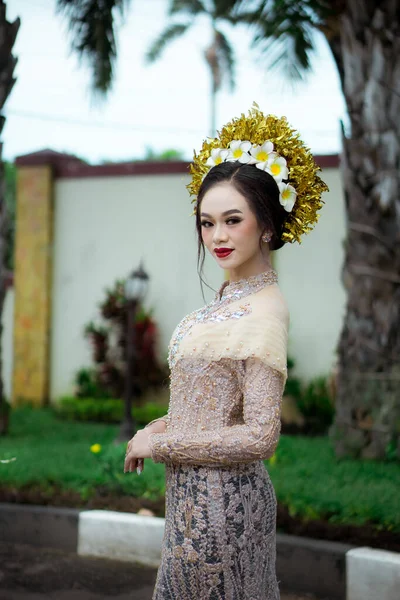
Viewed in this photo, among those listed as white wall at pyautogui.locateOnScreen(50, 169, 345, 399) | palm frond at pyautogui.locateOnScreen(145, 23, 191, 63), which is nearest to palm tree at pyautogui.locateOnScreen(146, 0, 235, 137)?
palm frond at pyautogui.locateOnScreen(145, 23, 191, 63)

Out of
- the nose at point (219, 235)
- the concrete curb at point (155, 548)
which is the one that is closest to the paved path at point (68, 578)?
the concrete curb at point (155, 548)

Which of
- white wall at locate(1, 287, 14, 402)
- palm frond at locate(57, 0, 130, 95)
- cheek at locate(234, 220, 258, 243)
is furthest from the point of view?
white wall at locate(1, 287, 14, 402)

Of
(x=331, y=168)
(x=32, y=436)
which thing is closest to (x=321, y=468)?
(x=32, y=436)

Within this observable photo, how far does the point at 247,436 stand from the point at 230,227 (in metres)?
0.58

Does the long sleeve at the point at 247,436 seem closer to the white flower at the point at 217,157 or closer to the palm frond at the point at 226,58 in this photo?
the white flower at the point at 217,157

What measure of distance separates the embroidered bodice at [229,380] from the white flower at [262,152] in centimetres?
33

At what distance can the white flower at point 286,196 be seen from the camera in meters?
2.29

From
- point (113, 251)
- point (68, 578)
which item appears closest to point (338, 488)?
point (68, 578)

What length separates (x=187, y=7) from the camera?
74.4 feet

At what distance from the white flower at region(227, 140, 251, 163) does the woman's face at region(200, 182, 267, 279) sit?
0.35 feet

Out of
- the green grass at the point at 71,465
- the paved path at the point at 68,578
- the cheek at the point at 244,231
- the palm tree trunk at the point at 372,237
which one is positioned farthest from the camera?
the palm tree trunk at the point at 372,237

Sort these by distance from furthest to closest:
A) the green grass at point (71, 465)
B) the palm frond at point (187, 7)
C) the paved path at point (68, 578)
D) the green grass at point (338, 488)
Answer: the palm frond at point (187, 7)
the green grass at point (71, 465)
the green grass at point (338, 488)
the paved path at point (68, 578)

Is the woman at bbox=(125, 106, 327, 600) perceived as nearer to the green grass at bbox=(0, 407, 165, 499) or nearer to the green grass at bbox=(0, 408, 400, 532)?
the green grass at bbox=(0, 408, 400, 532)

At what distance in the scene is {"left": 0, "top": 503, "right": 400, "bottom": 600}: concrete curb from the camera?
12.3ft
